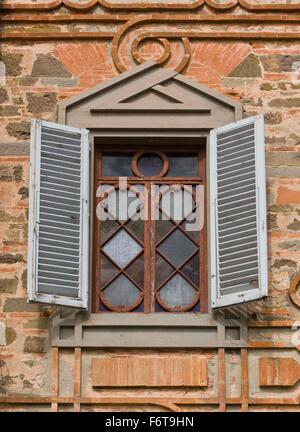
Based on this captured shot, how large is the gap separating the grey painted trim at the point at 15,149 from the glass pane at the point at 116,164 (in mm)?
737

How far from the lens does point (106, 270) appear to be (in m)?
17.1

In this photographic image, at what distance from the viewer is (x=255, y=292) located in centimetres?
1652

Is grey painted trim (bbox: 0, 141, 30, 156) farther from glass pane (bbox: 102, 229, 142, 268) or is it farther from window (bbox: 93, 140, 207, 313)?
glass pane (bbox: 102, 229, 142, 268)

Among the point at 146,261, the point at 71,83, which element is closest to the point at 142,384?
the point at 146,261

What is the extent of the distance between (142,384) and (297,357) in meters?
1.39

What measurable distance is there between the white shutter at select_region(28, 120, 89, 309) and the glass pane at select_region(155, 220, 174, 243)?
70 cm

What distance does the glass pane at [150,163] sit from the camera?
17.6 m

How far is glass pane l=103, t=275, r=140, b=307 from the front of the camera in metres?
17.0

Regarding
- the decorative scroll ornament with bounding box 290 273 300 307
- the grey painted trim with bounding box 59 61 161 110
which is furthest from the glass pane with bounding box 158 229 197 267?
the grey painted trim with bounding box 59 61 161 110

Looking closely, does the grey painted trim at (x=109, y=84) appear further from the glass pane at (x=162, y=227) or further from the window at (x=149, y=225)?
the glass pane at (x=162, y=227)

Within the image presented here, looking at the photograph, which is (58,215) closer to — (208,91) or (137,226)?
(137,226)

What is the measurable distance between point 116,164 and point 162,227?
77 cm

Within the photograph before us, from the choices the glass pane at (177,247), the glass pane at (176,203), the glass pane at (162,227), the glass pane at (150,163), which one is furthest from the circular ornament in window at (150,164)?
the glass pane at (177,247)

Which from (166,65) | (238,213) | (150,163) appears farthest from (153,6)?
(238,213)
